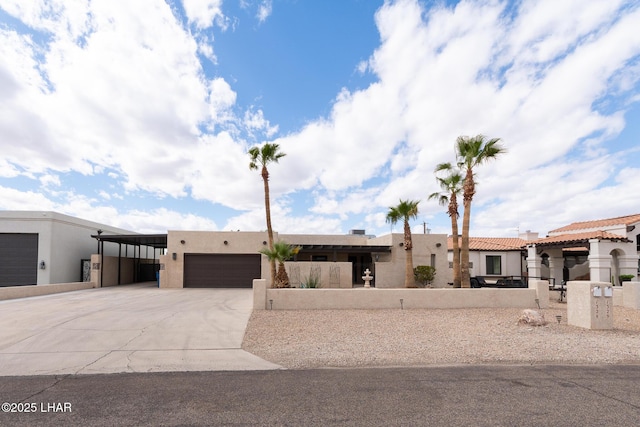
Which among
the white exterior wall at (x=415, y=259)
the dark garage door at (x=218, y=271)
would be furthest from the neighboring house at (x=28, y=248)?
the white exterior wall at (x=415, y=259)

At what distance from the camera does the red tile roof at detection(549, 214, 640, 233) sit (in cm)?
2128

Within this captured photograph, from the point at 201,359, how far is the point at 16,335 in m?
5.67

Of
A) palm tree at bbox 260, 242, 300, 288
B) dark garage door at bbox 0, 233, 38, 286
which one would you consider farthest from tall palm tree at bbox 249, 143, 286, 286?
dark garage door at bbox 0, 233, 38, 286

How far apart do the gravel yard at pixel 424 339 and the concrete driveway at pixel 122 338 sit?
2.56ft

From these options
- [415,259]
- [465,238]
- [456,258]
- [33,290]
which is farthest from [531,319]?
[33,290]

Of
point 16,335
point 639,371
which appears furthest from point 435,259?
point 16,335

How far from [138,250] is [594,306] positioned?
112 feet

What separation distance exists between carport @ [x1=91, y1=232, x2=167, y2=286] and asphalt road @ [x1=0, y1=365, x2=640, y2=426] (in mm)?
19600

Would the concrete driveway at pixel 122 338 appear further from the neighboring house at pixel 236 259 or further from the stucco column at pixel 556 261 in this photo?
the stucco column at pixel 556 261

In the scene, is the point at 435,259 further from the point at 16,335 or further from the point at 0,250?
the point at 0,250

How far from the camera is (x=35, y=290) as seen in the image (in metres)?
18.3

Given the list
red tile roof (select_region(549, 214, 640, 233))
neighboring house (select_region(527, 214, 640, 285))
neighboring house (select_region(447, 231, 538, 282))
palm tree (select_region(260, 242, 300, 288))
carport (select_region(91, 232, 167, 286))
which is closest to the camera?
palm tree (select_region(260, 242, 300, 288))

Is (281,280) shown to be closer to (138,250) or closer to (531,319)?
(531,319)

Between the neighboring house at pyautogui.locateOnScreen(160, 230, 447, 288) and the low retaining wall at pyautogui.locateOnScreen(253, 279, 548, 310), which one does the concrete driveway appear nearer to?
the low retaining wall at pyautogui.locateOnScreen(253, 279, 548, 310)
